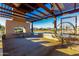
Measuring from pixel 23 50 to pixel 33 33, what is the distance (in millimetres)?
581

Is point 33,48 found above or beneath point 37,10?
beneath

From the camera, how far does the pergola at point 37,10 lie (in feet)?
11.4

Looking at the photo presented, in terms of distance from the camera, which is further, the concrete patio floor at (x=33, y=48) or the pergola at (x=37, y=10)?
the pergola at (x=37, y=10)

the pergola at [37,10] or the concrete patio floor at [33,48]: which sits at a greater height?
the pergola at [37,10]

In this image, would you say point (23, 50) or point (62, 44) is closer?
point (23, 50)

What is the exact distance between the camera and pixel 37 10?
12.2ft

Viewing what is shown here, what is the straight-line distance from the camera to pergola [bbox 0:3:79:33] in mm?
3477

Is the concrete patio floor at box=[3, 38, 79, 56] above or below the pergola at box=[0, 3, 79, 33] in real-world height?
below

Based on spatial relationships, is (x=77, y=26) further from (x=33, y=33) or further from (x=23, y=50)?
(x=23, y=50)

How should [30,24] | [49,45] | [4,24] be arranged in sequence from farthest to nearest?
[49,45]
[30,24]
[4,24]

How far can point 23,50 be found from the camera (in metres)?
3.56

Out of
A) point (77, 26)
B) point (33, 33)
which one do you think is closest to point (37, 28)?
point (33, 33)

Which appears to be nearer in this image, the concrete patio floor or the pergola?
the concrete patio floor

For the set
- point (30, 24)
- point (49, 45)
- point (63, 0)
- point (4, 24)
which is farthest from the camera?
point (49, 45)
